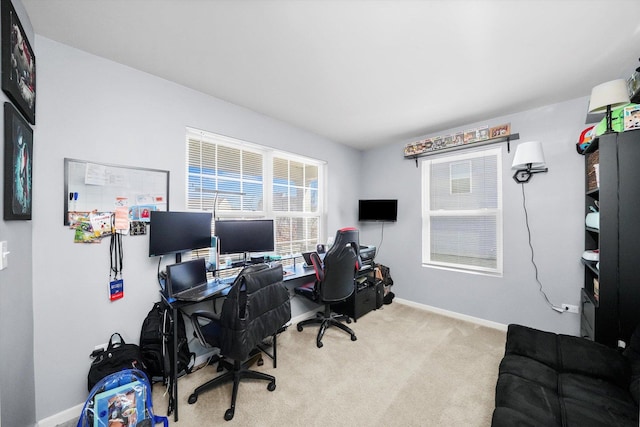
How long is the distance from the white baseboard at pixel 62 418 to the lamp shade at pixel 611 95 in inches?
173

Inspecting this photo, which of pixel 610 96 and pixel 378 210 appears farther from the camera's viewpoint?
pixel 378 210

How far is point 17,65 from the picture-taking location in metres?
1.27

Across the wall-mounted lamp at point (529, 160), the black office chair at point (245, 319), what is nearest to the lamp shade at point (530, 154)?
the wall-mounted lamp at point (529, 160)

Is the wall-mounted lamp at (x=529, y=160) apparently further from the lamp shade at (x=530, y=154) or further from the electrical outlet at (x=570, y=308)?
the electrical outlet at (x=570, y=308)

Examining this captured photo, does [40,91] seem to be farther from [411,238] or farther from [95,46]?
[411,238]

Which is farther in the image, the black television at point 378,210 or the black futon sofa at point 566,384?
the black television at point 378,210

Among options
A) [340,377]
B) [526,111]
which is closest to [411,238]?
[526,111]

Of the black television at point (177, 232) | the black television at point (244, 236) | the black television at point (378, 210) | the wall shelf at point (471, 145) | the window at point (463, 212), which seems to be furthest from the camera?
the black television at point (378, 210)

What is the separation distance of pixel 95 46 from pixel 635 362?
3996 mm

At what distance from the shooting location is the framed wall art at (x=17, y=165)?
3.88 ft

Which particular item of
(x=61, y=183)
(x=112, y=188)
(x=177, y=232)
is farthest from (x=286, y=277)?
(x=61, y=183)

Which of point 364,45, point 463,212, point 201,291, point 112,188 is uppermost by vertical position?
point 364,45

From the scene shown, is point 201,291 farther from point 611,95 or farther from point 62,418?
point 611,95

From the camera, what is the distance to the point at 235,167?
2.72 meters
